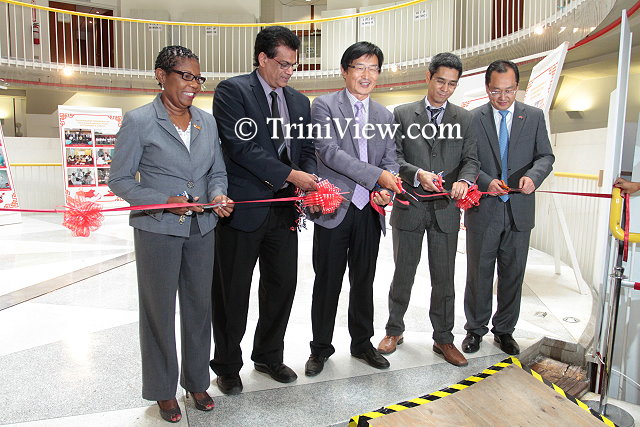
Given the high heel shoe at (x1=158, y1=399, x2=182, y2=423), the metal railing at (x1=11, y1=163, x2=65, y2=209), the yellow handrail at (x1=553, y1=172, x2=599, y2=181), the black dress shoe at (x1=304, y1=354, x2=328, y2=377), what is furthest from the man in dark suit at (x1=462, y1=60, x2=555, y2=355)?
the metal railing at (x1=11, y1=163, x2=65, y2=209)

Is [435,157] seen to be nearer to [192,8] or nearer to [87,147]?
[87,147]

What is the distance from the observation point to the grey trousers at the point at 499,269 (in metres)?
2.87

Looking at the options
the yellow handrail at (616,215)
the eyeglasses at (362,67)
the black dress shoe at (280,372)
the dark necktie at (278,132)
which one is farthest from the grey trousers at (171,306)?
the yellow handrail at (616,215)

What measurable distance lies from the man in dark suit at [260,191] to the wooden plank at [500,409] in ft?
2.46

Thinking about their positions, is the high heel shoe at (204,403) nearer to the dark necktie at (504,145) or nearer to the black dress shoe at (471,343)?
the black dress shoe at (471,343)

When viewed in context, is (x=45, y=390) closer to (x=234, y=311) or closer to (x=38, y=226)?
(x=234, y=311)

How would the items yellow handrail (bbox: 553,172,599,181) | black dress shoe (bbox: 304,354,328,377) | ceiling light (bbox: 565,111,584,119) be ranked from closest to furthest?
black dress shoe (bbox: 304,354,328,377)
yellow handrail (bbox: 553,172,599,181)
ceiling light (bbox: 565,111,584,119)

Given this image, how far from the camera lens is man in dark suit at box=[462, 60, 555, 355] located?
2.84 m

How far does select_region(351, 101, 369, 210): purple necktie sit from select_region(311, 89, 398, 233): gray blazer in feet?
0.07

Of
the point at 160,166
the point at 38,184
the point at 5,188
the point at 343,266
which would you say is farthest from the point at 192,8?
the point at 160,166

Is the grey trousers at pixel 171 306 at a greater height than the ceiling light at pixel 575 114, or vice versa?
the ceiling light at pixel 575 114

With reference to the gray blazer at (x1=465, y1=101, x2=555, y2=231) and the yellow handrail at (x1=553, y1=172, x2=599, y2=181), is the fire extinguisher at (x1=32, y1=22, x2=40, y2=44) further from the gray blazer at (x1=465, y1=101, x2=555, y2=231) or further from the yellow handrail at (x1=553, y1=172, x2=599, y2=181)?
the gray blazer at (x1=465, y1=101, x2=555, y2=231)

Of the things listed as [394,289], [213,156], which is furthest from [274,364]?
[213,156]

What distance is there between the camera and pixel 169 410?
84.2 inches
